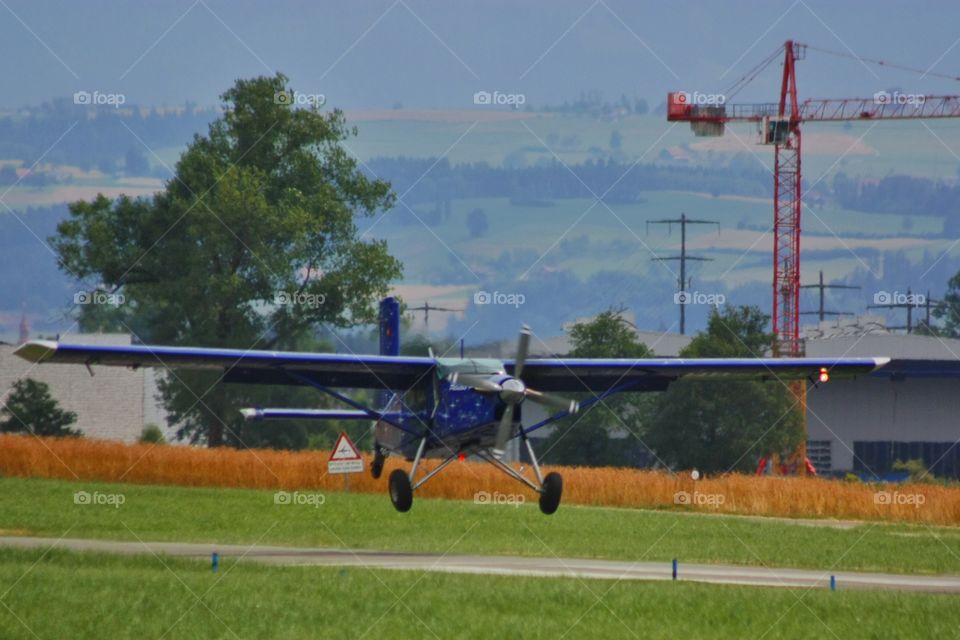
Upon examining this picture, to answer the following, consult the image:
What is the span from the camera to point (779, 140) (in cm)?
8438

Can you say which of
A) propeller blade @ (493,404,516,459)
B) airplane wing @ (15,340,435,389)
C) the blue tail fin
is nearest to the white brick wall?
the blue tail fin

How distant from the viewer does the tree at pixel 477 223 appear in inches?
6668

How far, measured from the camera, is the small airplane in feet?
86.6

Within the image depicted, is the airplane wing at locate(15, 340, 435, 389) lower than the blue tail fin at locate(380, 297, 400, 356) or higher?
lower

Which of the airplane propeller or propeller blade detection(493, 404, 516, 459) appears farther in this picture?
propeller blade detection(493, 404, 516, 459)

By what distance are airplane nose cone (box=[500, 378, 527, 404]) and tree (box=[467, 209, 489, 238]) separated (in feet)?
466

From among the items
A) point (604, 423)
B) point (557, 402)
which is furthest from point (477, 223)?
point (557, 402)

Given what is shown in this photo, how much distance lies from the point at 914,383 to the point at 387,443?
168ft

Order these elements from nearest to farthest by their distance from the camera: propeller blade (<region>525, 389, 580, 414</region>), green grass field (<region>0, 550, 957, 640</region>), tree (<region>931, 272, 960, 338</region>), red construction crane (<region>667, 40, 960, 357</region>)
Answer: green grass field (<region>0, 550, 957, 640</region>), propeller blade (<region>525, 389, 580, 414</region>), red construction crane (<region>667, 40, 960, 357</region>), tree (<region>931, 272, 960, 338</region>)

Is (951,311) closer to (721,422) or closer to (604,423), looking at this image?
(604,423)

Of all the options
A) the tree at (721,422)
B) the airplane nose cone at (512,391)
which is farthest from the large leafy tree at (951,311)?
the airplane nose cone at (512,391)

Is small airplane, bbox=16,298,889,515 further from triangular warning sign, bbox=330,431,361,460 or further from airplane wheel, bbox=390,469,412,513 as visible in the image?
triangular warning sign, bbox=330,431,361,460

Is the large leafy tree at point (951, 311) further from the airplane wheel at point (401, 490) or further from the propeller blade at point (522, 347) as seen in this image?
the propeller blade at point (522, 347)

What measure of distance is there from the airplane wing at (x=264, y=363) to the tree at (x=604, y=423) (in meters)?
35.4
